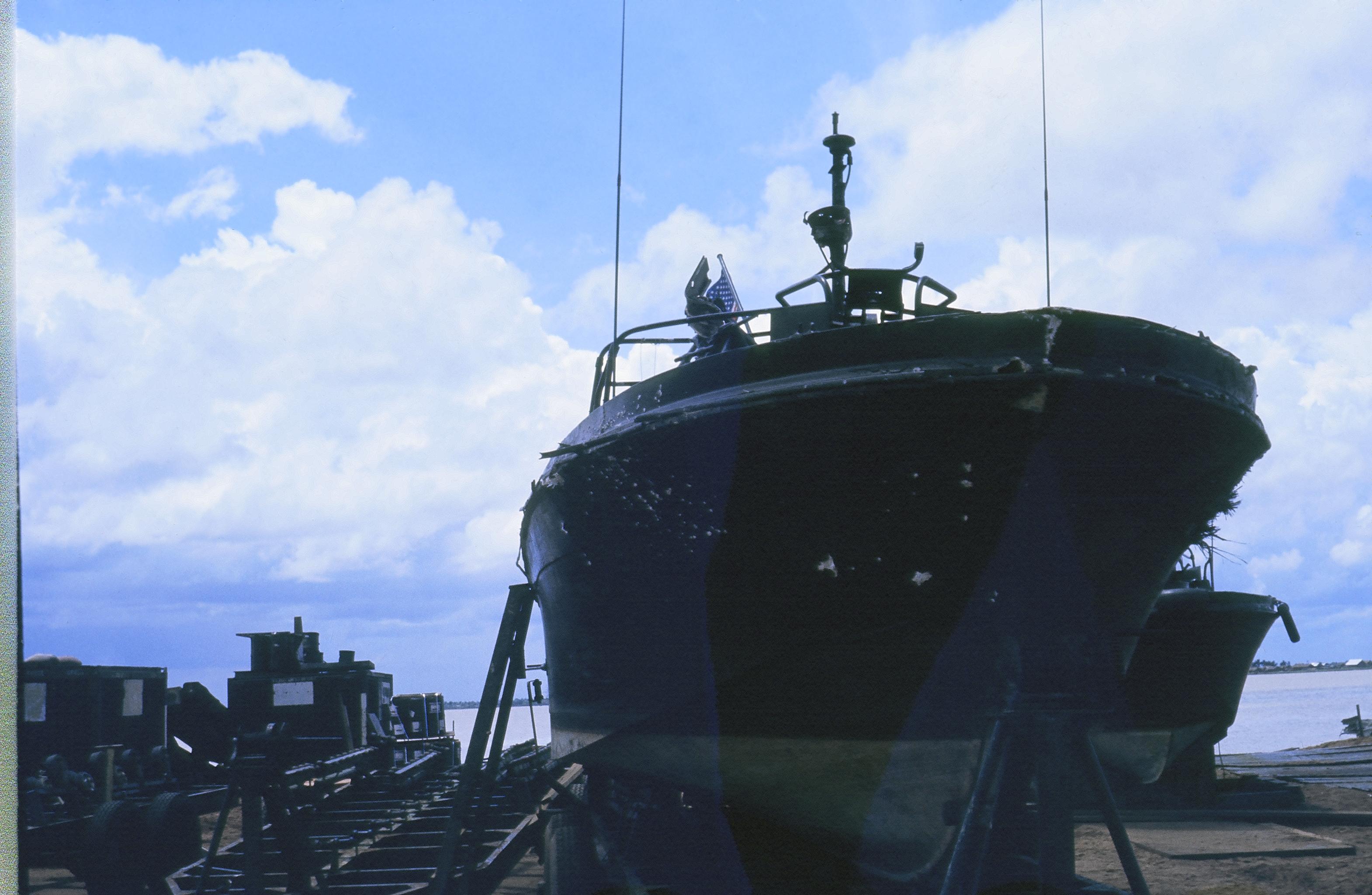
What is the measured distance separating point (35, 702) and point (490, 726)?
287 inches

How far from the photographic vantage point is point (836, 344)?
15.2 feet

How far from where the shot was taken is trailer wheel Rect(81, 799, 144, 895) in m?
6.62

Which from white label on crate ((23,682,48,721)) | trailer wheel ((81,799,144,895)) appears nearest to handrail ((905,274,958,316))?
trailer wheel ((81,799,144,895))

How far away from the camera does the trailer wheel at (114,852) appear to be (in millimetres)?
6625

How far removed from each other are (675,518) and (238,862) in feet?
16.0

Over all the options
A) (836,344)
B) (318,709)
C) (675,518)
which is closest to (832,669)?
(675,518)

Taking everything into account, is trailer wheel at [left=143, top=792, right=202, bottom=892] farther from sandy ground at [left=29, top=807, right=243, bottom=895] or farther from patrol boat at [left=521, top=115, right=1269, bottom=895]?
patrol boat at [left=521, top=115, right=1269, bottom=895]

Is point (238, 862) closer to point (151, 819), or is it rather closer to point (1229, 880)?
point (151, 819)

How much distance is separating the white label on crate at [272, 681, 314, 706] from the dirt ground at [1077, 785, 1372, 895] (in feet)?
32.6

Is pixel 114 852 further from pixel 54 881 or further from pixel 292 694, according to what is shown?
pixel 292 694

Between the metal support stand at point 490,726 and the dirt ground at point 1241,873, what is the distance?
4.44 metres

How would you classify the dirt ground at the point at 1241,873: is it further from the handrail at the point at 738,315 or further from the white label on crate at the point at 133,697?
the white label on crate at the point at 133,697

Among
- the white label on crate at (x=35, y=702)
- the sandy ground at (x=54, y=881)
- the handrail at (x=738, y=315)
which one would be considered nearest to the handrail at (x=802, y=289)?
the handrail at (x=738, y=315)

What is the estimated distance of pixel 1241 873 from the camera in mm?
7902
